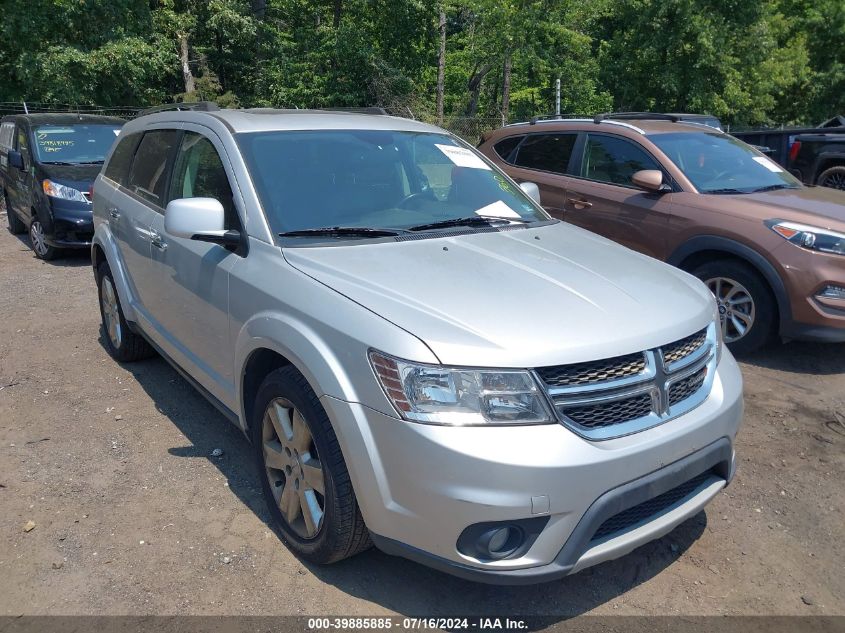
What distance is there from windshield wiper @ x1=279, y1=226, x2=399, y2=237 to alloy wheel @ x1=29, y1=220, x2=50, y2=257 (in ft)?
24.0

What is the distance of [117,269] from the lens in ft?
16.0

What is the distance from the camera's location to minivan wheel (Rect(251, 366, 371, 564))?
8.72 ft

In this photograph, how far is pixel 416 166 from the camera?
3.98 m

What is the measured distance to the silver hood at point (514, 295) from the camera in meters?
2.45

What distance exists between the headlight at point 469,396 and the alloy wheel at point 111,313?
356cm

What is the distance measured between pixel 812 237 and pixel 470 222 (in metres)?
2.99

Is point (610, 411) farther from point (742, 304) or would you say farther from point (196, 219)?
point (742, 304)

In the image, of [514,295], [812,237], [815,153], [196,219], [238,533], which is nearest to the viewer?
[514,295]

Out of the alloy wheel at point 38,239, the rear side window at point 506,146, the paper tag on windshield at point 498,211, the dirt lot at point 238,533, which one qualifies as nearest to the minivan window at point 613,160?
the rear side window at point 506,146

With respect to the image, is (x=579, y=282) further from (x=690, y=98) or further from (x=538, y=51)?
(x=690, y=98)

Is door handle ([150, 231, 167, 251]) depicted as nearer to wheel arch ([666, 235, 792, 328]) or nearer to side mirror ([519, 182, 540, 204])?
side mirror ([519, 182, 540, 204])

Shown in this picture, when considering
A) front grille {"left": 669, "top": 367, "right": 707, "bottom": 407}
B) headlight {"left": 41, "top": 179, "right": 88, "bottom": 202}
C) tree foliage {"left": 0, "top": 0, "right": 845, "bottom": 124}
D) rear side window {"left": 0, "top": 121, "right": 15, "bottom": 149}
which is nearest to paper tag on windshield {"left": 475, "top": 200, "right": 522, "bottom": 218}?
front grille {"left": 669, "top": 367, "right": 707, "bottom": 407}

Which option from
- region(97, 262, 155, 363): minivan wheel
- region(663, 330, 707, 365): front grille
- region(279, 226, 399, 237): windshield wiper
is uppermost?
region(279, 226, 399, 237): windshield wiper

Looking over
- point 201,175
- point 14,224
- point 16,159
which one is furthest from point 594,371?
point 14,224
